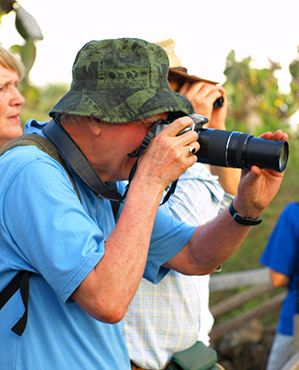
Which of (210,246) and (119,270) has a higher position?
(119,270)

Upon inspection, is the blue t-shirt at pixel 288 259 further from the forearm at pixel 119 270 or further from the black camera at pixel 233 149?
the forearm at pixel 119 270

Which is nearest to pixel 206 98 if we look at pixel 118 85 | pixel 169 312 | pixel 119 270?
pixel 118 85

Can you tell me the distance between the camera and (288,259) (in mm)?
3412

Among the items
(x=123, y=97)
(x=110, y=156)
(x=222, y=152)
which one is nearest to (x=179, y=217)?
(x=222, y=152)

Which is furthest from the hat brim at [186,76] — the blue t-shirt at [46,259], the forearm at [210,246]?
the blue t-shirt at [46,259]

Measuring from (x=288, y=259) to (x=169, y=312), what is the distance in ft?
6.06

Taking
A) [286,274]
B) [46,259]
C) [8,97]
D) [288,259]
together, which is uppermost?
[8,97]

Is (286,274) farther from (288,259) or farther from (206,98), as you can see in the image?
(206,98)

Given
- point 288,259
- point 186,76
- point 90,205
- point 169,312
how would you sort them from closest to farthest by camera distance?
point 90,205 < point 169,312 < point 186,76 < point 288,259

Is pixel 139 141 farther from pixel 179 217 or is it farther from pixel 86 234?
pixel 179 217

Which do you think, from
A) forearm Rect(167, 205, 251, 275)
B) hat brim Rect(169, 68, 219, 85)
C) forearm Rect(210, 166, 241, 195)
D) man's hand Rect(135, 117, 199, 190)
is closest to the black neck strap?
man's hand Rect(135, 117, 199, 190)

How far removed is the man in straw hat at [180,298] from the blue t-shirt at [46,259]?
48cm

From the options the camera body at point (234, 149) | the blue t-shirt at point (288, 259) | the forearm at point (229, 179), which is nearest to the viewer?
the camera body at point (234, 149)

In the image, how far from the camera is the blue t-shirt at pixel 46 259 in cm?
113
